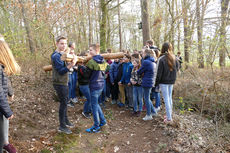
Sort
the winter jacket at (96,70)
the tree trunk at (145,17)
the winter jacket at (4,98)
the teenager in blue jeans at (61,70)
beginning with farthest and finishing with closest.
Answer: the tree trunk at (145,17)
the winter jacket at (96,70)
the teenager in blue jeans at (61,70)
the winter jacket at (4,98)

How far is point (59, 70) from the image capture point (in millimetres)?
3254

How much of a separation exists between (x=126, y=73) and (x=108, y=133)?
7.09ft

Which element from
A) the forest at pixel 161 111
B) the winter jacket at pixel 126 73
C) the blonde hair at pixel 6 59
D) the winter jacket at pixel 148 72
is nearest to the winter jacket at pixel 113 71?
the winter jacket at pixel 126 73

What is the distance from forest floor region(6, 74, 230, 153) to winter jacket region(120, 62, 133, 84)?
3.88 feet

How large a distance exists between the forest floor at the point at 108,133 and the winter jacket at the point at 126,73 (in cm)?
118

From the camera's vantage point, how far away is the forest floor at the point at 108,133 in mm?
3350

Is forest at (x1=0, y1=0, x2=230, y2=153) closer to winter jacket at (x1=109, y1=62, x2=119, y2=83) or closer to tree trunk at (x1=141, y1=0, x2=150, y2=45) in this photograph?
tree trunk at (x1=141, y1=0, x2=150, y2=45)

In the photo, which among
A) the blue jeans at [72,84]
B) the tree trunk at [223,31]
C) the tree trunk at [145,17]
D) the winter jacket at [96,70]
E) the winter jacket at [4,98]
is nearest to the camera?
the winter jacket at [4,98]

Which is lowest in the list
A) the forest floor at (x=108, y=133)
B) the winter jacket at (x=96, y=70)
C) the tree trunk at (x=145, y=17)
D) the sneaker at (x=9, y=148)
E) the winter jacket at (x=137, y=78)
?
the forest floor at (x=108, y=133)

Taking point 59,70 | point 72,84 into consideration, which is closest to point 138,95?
point 72,84

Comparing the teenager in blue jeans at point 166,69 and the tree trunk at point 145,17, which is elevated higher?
the tree trunk at point 145,17

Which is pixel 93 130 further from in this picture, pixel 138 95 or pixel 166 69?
pixel 166 69

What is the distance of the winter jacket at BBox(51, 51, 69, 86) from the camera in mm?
3242

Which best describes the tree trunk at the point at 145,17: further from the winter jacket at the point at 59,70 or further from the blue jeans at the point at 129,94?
the winter jacket at the point at 59,70
